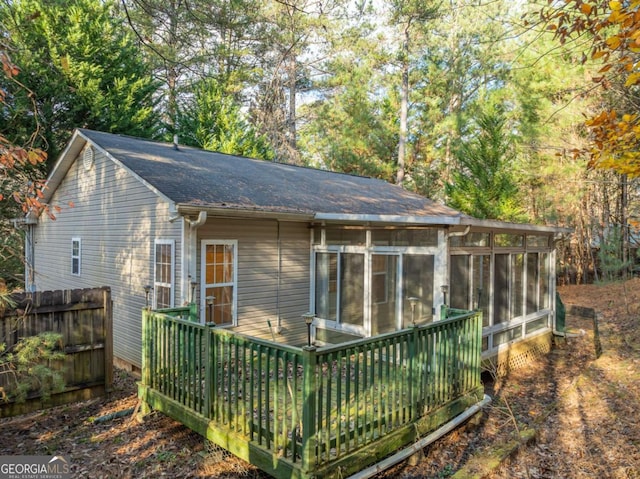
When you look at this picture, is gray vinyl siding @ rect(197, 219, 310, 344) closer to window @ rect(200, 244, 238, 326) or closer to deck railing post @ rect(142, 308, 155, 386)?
window @ rect(200, 244, 238, 326)

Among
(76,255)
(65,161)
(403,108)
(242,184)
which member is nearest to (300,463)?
(242,184)

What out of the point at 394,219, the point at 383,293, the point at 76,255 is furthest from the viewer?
the point at 76,255

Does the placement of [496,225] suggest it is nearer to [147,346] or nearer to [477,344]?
[477,344]

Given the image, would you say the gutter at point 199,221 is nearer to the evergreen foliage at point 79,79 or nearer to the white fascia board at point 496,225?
the white fascia board at point 496,225

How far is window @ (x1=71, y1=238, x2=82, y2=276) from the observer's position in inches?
381

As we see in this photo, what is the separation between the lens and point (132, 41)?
56.1ft

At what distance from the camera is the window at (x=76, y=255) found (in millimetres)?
9672

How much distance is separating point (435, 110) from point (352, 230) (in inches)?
527

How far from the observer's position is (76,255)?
32.4 ft

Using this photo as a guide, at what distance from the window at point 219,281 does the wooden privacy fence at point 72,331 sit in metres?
1.51

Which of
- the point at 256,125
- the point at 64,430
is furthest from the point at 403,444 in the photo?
the point at 256,125

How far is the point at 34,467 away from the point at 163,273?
3.52 metres

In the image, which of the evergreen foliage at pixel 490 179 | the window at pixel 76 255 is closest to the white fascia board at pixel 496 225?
the evergreen foliage at pixel 490 179

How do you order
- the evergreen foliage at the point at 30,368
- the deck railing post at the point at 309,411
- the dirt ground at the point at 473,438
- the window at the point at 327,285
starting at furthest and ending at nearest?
the window at the point at 327,285, the evergreen foliage at the point at 30,368, the dirt ground at the point at 473,438, the deck railing post at the point at 309,411
